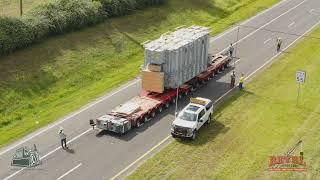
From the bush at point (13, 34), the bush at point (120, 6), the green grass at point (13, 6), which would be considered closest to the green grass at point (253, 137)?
the bush at point (13, 34)

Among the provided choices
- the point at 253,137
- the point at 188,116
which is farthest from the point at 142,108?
the point at 253,137

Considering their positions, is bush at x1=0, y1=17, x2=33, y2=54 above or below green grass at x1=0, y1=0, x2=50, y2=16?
below

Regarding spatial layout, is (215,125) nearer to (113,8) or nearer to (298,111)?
(298,111)

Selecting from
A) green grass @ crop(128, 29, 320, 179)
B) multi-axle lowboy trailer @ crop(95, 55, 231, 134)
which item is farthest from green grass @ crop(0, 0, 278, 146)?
green grass @ crop(128, 29, 320, 179)

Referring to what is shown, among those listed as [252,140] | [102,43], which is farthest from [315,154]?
[102,43]

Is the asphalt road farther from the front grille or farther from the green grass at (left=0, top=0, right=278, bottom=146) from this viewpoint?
the green grass at (left=0, top=0, right=278, bottom=146)

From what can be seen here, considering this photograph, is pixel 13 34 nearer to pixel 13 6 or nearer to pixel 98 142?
pixel 13 6

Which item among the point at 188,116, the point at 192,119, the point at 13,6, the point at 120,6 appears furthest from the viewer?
the point at 120,6

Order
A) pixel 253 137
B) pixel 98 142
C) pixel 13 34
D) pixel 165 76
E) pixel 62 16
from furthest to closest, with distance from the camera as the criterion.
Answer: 1. pixel 62 16
2. pixel 13 34
3. pixel 165 76
4. pixel 253 137
5. pixel 98 142
